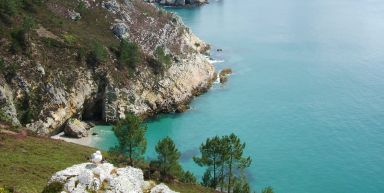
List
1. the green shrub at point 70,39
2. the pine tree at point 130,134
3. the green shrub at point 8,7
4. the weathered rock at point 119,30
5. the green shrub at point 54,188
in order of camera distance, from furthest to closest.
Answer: the weathered rock at point 119,30 < the green shrub at point 70,39 < the green shrub at point 8,7 < the pine tree at point 130,134 < the green shrub at point 54,188

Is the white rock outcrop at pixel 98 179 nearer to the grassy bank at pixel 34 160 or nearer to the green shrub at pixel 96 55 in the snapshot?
the grassy bank at pixel 34 160

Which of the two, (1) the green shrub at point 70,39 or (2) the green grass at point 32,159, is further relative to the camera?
(1) the green shrub at point 70,39

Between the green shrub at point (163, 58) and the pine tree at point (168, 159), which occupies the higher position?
the green shrub at point (163, 58)

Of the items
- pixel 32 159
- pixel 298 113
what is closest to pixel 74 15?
pixel 298 113

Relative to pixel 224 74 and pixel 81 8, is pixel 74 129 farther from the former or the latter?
pixel 224 74

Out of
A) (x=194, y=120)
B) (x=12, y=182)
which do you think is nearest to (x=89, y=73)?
(x=194, y=120)

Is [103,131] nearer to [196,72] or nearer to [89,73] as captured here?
[89,73]

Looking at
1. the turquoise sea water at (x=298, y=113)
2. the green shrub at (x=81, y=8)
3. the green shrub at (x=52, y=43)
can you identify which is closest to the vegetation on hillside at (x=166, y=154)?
the turquoise sea water at (x=298, y=113)
